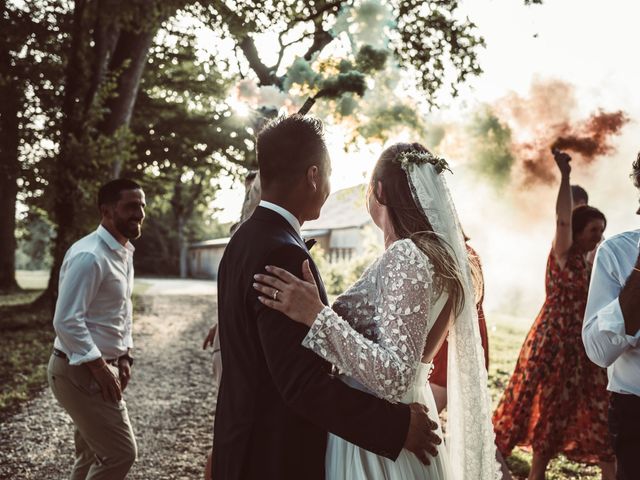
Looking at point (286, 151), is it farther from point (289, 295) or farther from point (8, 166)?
point (8, 166)

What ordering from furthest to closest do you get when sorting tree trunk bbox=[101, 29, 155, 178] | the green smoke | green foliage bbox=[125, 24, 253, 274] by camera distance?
green foliage bbox=[125, 24, 253, 274] → tree trunk bbox=[101, 29, 155, 178] → the green smoke

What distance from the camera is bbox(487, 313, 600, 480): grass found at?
Result: 612 centimetres

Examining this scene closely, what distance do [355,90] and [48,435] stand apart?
692 cm

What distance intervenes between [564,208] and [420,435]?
3659 mm

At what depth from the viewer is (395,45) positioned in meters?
12.2

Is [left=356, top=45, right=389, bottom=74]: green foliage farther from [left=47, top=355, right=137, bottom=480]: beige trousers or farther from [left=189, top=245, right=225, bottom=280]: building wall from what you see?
[left=189, top=245, right=225, bottom=280]: building wall

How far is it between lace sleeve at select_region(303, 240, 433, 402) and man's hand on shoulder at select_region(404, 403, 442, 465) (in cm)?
17

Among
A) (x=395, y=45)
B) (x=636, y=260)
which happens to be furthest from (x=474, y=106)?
(x=636, y=260)

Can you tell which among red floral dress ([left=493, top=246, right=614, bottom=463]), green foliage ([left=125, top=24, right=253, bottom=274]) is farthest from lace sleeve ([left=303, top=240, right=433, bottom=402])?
green foliage ([left=125, top=24, right=253, bottom=274])

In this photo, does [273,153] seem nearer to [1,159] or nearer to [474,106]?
[474,106]

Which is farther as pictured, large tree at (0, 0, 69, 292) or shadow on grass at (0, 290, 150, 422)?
large tree at (0, 0, 69, 292)

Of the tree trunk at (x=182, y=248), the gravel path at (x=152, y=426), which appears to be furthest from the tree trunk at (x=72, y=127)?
the tree trunk at (x=182, y=248)

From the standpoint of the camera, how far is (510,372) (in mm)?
11469

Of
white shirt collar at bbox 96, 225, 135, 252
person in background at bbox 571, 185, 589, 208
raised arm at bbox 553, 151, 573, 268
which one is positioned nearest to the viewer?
white shirt collar at bbox 96, 225, 135, 252
